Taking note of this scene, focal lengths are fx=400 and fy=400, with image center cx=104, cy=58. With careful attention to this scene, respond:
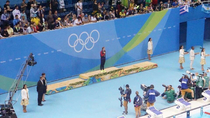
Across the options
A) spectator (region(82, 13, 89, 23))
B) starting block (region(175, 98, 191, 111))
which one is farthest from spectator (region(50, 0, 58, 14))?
starting block (region(175, 98, 191, 111))

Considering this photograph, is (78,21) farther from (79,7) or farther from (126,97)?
(126,97)

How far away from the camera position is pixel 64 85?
73.6 feet

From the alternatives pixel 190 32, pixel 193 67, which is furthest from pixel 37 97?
pixel 190 32

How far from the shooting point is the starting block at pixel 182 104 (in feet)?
61.0

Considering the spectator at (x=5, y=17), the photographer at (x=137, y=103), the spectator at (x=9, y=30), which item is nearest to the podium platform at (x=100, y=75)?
the spectator at (x=9, y=30)

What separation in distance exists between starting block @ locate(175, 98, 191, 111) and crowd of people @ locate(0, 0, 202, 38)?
8646mm

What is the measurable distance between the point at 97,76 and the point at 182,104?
21.4 ft

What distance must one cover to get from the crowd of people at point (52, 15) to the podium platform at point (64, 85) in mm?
3306

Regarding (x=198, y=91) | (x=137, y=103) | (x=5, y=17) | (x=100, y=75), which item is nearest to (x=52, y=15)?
(x=5, y=17)

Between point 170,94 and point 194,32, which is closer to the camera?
point 170,94

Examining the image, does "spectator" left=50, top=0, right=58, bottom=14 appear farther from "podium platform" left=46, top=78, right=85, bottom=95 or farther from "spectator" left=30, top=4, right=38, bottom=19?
"podium platform" left=46, top=78, right=85, bottom=95

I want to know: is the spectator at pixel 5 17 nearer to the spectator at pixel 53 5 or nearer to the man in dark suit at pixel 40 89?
the spectator at pixel 53 5

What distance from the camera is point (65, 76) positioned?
2445cm

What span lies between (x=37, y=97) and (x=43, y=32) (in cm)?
387
